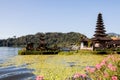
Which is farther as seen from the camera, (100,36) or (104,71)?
(100,36)

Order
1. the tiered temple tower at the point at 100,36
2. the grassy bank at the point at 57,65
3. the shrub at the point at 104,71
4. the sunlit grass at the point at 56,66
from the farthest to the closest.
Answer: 1. the tiered temple tower at the point at 100,36
2. the grassy bank at the point at 57,65
3. the sunlit grass at the point at 56,66
4. the shrub at the point at 104,71

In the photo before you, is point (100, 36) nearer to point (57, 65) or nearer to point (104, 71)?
point (57, 65)

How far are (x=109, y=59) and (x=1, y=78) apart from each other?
52.4ft

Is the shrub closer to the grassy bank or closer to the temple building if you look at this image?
the grassy bank

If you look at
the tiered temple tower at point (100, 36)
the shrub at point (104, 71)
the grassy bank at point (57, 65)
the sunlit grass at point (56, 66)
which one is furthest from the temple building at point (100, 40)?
the shrub at point (104, 71)

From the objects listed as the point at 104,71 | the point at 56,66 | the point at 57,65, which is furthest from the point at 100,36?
the point at 104,71

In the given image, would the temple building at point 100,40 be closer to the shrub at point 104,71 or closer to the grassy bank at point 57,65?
the grassy bank at point 57,65

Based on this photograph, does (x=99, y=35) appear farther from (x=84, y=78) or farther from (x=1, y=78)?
(x=84, y=78)

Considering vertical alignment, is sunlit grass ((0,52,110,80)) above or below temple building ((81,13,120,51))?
below

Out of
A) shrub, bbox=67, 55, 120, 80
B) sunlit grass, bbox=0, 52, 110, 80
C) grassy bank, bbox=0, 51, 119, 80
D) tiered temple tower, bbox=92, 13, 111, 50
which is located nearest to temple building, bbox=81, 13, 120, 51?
tiered temple tower, bbox=92, 13, 111, 50

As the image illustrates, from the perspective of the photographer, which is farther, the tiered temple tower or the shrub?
the tiered temple tower

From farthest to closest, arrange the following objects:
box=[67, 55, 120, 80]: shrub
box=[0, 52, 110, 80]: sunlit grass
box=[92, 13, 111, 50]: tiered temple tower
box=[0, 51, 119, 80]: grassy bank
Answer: box=[92, 13, 111, 50]: tiered temple tower < box=[0, 51, 119, 80]: grassy bank < box=[0, 52, 110, 80]: sunlit grass < box=[67, 55, 120, 80]: shrub

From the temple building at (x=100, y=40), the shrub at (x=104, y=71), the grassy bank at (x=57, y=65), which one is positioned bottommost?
the grassy bank at (x=57, y=65)

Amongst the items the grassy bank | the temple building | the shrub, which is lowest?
the grassy bank
